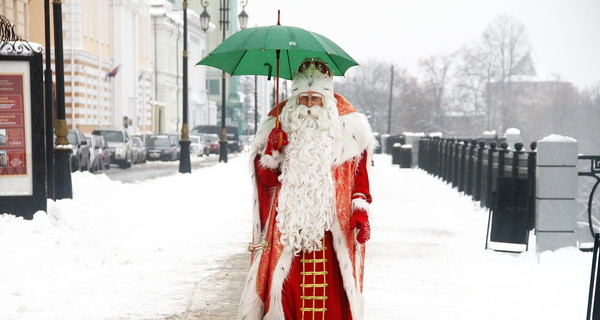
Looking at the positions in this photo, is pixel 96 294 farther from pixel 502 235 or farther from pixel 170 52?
pixel 170 52

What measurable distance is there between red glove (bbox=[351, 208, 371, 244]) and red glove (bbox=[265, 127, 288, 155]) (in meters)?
0.62

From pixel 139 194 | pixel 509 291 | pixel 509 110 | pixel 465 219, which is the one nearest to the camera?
pixel 509 291

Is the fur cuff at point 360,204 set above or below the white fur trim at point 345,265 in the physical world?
above

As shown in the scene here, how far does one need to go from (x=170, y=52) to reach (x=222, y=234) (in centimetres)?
6249

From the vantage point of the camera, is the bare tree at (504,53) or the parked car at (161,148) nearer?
the parked car at (161,148)

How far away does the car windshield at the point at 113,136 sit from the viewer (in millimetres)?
37344

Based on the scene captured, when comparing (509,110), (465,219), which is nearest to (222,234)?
(465,219)

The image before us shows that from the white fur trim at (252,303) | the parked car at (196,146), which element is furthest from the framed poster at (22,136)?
→ the parked car at (196,146)

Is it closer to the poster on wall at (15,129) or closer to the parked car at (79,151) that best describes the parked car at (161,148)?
the parked car at (79,151)

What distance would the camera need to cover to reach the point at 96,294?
795 centimetres

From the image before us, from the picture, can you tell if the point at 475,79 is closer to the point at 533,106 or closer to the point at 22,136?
the point at 533,106

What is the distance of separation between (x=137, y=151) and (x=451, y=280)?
32.9m

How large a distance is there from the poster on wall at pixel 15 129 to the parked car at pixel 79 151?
16714mm

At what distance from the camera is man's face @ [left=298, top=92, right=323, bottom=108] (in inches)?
213
